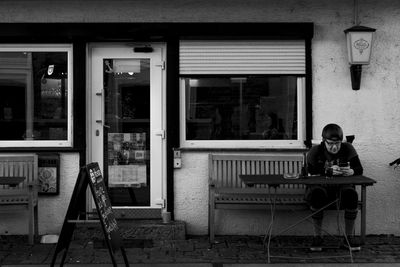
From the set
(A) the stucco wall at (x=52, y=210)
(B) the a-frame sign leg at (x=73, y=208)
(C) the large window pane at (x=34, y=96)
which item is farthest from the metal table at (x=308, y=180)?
(C) the large window pane at (x=34, y=96)

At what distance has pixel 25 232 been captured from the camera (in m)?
7.30

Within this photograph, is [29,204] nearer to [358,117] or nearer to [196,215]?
[196,215]

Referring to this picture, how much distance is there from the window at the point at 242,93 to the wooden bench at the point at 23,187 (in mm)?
1844

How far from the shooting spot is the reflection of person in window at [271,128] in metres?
7.49

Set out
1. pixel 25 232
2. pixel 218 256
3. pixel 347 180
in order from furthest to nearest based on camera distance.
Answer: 1. pixel 25 232
2. pixel 218 256
3. pixel 347 180

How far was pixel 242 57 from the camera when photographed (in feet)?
24.2

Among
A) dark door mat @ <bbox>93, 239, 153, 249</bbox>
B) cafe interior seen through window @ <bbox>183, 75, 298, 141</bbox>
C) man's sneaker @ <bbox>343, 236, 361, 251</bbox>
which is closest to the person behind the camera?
man's sneaker @ <bbox>343, 236, 361, 251</bbox>

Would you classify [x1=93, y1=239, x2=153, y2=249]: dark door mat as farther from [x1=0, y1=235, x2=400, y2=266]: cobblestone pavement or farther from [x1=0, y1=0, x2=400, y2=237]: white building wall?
[x1=0, y1=0, x2=400, y2=237]: white building wall

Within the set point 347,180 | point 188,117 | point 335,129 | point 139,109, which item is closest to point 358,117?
point 335,129

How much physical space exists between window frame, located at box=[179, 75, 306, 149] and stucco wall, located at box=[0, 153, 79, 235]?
1.35 m

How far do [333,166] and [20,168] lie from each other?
11.9 ft

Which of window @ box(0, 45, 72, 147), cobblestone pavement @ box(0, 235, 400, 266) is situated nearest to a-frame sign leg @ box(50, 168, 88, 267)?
cobblestone pavement @ box(0, 235, 400, 266)

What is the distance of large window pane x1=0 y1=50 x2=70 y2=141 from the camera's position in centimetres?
743

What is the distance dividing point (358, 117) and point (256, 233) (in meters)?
1.88
